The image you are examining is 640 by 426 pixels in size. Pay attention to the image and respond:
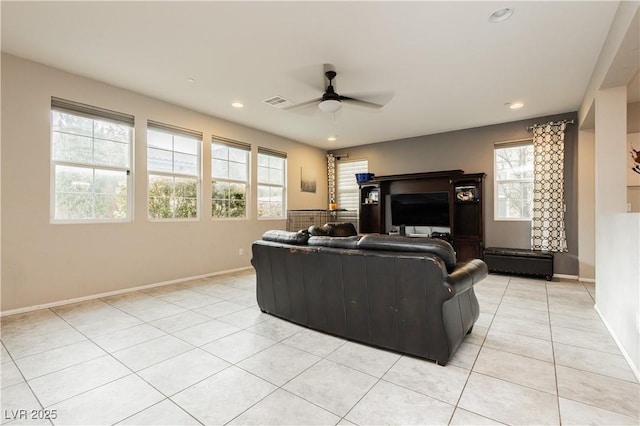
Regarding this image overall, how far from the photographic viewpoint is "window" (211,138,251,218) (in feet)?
17.5

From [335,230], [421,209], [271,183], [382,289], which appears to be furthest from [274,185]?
[382,289]

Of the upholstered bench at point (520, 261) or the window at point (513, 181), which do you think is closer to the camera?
the upholstered bench at point (520, 261)

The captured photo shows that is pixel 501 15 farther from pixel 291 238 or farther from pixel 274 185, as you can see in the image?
pixel 274 185

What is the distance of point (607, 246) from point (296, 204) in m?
5.30

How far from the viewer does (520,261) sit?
16.4 feet

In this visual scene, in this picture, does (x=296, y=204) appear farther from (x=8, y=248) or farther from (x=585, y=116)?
(x=585, y=116)

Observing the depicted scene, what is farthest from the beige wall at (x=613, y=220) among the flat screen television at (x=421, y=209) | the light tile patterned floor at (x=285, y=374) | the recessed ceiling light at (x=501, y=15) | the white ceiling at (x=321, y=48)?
the flat screen television at (x=421, y=209)

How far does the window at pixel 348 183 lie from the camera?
760cm

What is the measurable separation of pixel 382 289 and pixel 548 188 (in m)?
4.42

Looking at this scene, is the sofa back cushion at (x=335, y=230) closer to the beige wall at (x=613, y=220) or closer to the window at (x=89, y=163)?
the window at (x=89, y=163)

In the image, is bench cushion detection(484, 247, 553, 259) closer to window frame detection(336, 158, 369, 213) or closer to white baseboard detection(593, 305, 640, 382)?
white baseboard detection(593, 305, 640, 382)

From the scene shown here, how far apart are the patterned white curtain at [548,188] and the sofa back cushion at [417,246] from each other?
12.8ft

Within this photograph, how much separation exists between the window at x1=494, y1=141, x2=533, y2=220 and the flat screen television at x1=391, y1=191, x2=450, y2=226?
3.06ft

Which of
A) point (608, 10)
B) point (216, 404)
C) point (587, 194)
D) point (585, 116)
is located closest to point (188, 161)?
point (216, 404)
